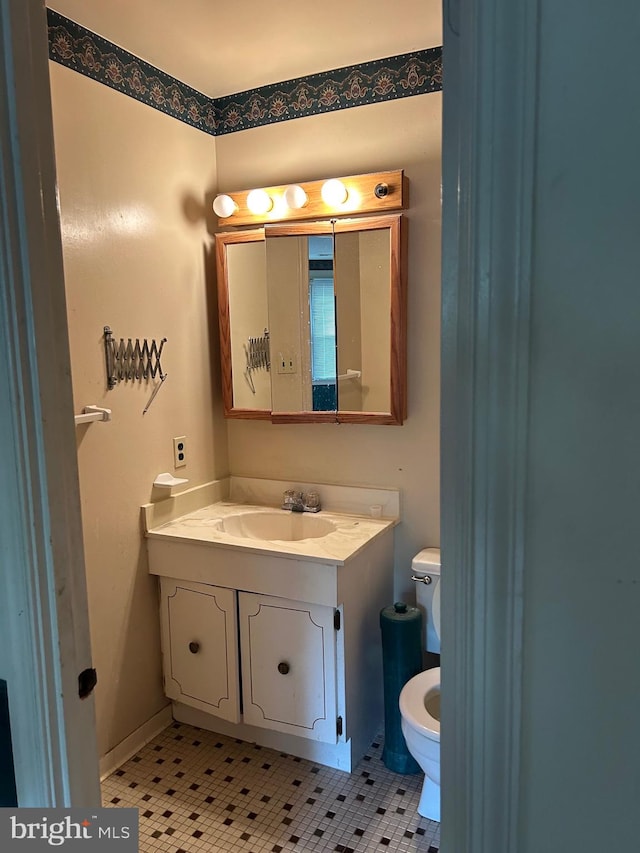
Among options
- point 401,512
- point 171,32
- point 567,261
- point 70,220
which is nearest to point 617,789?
point 567,261

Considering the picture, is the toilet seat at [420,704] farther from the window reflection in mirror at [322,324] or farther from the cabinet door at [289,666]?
the window reflection in mirror at [322,324]

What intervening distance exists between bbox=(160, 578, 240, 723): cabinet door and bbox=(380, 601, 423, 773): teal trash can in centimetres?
55

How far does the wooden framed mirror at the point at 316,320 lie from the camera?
7.48ft

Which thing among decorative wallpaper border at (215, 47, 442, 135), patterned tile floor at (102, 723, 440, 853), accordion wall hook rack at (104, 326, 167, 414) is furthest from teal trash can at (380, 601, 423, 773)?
decorative wallpaper border at (215, 47, 442, 135)

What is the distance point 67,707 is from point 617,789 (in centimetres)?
83

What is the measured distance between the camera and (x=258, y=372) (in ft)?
8.34

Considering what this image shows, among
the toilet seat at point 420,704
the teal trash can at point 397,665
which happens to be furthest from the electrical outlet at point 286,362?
the toilet seat at point 420,704

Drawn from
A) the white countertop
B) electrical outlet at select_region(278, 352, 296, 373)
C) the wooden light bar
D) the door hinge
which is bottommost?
the white countertop

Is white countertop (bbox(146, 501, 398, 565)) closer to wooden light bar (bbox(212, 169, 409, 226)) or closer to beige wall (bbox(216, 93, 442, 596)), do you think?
Answer: beige wall (bbox(216, 93, 442, 596))

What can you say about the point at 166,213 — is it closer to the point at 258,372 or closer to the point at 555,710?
the point at 258,372

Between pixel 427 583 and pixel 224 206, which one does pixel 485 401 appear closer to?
pixel 427 583

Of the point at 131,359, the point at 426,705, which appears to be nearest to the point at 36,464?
the point at 131,359

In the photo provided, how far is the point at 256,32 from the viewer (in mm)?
1991

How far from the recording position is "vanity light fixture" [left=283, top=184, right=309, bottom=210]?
2.30 m
